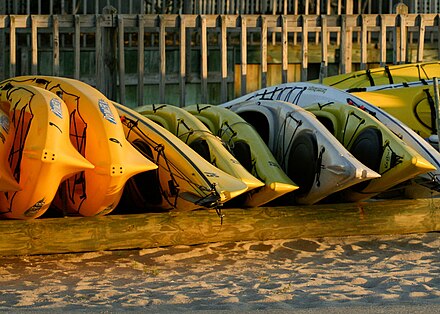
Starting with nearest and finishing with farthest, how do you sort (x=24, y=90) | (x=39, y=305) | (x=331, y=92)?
1. (x=39, y=305)
2. (x=24, y=90)
3. (x=331, y=92)

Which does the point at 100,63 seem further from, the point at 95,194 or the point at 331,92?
the point at 95,194

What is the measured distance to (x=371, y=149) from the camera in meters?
8.76

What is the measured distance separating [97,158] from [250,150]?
5.26 ft

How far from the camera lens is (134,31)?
1436 cm

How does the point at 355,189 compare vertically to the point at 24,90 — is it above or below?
below

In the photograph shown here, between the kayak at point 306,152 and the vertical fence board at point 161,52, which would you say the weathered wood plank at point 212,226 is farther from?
the vertical fence board at point 161,52

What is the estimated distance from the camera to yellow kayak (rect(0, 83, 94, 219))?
7.22m

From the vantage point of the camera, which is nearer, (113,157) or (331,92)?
(113,157)

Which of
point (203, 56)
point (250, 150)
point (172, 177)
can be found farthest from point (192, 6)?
point (172, 177)

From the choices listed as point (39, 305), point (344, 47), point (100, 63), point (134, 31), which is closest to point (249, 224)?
point (39, 305)

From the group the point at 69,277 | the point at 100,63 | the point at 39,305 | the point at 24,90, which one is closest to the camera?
the point at 39,305

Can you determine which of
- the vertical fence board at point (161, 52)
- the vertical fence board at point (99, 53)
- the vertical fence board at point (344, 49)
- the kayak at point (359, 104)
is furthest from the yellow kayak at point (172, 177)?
the vertical fence board at point (344, 49)

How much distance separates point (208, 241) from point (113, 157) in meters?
1.18

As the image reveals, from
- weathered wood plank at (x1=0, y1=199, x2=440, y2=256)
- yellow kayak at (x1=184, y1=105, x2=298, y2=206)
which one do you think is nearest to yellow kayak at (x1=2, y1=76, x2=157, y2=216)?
weathered wood plank at (x1=0, y1=199, x2=440, y2=256)
